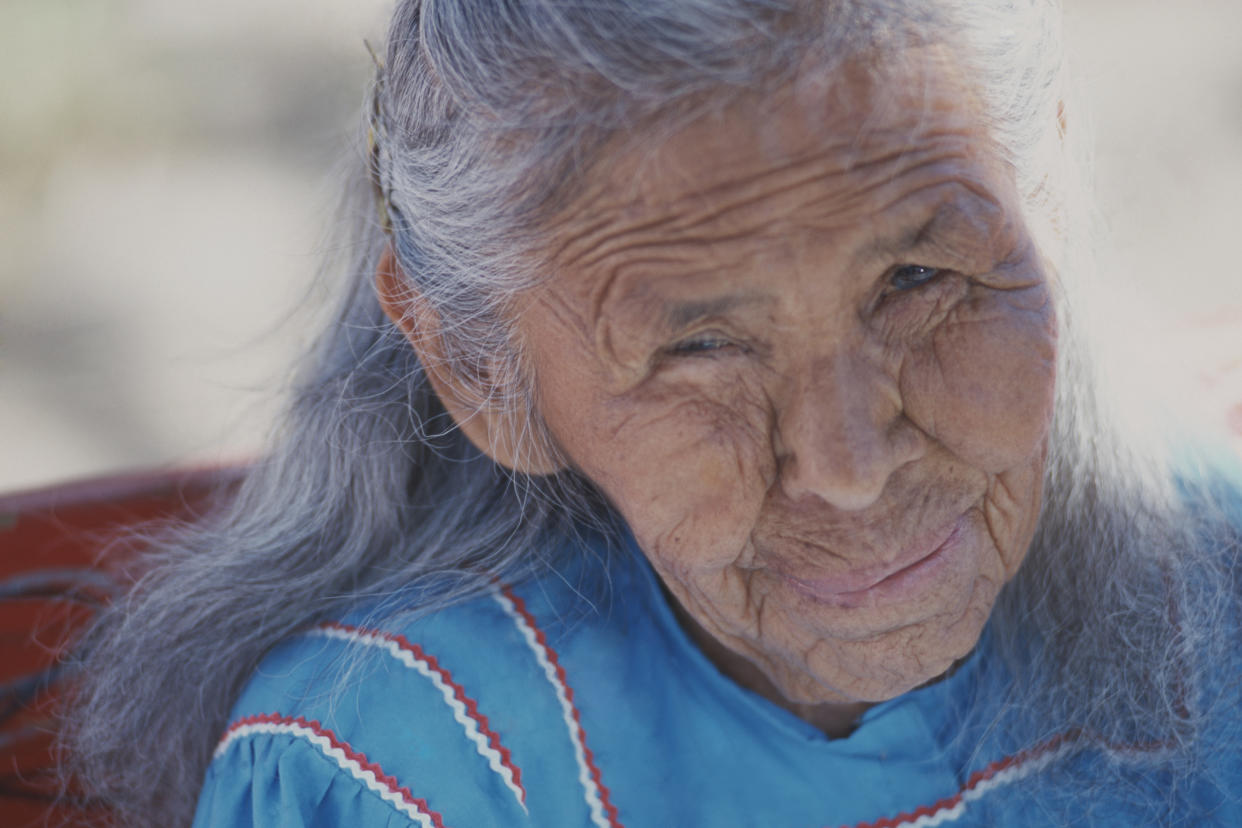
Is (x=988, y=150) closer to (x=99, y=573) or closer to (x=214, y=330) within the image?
(x=99, y=573)

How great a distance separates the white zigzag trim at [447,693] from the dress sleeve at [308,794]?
0.36 feet

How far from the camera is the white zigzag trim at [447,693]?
1775 millimetres

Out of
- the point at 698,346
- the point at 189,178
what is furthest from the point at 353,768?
the point at 189,178

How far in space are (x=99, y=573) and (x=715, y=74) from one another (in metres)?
1.73

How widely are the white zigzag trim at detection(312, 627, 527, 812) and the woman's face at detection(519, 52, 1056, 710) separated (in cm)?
39

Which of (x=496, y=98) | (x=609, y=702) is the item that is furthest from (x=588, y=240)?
(x=609, y=702)

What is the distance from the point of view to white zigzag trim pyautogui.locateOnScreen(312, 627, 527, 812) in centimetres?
178

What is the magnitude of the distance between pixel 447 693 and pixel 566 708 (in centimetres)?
18

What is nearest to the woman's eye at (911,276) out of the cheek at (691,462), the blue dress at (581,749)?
the cheek at (691,462)

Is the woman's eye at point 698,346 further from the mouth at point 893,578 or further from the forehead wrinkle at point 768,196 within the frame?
the mouth at point 893,578

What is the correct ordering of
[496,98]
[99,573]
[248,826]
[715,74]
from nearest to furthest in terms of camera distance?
[715,74] → [496,98] → [248,826] → [99,573]

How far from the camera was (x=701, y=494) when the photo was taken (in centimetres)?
156

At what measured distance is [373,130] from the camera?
1926mm

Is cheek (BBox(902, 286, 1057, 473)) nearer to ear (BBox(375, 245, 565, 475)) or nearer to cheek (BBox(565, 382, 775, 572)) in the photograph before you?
cheek (BBox(565, 382, 775, 572))
